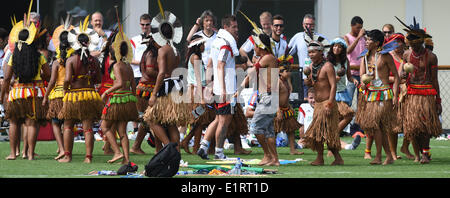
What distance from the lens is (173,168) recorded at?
29.3 feet

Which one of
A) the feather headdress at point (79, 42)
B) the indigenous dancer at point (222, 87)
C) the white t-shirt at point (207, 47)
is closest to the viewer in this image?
the feather headdress at point (79, 42)

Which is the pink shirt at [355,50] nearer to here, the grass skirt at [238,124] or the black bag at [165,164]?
the grass skirt at [238,124]

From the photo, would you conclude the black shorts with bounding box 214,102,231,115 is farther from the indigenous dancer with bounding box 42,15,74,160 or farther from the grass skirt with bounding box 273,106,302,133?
the indigenous dancer with bounding box 42,15,74,160

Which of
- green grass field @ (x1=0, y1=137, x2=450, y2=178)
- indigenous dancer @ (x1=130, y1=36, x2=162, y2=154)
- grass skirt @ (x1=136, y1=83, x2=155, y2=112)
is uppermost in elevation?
indigenous dancer @ (x1=130, y1=36, x2=162, y2=154)

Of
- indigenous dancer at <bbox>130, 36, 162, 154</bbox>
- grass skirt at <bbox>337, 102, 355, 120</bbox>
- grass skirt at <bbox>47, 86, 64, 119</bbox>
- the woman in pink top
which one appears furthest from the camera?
the woman in pink top

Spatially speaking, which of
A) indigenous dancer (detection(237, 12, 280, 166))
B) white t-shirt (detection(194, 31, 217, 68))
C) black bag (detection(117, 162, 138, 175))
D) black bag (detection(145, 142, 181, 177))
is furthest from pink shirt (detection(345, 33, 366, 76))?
black bag (detection(145, 142, 181, 177))

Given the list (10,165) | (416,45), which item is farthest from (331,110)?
(10,165)

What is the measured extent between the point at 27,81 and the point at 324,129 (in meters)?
4.13

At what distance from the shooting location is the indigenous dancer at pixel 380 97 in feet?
37.4

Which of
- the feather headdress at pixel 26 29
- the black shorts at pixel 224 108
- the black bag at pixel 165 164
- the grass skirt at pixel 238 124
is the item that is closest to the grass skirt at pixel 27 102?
the feather headdress at pixel 26 29

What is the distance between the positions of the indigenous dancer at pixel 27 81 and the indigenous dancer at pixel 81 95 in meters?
0.74

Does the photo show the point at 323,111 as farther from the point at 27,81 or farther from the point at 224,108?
the point at 27,81

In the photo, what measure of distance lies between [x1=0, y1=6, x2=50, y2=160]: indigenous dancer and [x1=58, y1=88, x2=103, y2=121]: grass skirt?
0.80m

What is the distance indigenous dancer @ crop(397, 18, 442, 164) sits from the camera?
38.2 ft
